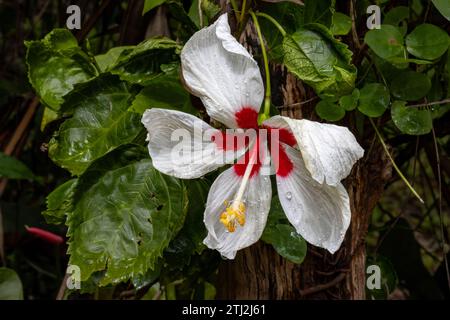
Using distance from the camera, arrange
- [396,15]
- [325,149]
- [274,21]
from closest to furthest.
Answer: [325,149], [274,21], [396,15]

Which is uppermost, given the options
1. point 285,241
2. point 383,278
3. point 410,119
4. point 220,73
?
point 220,73

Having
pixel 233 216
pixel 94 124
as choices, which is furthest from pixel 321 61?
pixel 94 124

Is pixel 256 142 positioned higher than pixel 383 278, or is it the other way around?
pixel 256 142

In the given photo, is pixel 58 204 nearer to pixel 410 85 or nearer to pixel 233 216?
pixel 233 216

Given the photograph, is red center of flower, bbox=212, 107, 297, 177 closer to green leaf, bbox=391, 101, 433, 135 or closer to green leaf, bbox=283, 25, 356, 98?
green leaf, bbox=283, 25, 356, 98

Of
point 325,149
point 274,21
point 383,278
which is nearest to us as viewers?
point 325,149
